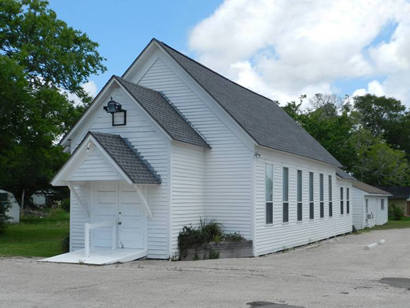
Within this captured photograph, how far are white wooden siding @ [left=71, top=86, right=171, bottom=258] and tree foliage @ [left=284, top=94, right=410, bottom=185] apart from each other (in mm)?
30996

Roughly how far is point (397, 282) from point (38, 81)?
835 inches

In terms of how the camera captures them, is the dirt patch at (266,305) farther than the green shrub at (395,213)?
No

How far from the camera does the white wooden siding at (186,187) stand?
16.4 m

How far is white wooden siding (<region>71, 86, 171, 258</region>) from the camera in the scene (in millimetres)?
16188

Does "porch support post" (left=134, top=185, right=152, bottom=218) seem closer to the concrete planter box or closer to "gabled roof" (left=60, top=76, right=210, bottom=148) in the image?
the concrete planter box

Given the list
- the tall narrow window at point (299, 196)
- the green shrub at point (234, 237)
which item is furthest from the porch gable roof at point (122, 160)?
the tall narrow window at point (299, 196)

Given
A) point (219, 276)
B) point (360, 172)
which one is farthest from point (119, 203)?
point (360, 172)

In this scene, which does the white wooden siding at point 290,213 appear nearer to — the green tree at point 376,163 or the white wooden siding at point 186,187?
the white wooden siding at point 186,187

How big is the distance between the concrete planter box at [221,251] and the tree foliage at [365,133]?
1176 inches

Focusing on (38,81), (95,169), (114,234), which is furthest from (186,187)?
(38,81)

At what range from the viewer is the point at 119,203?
16.7m

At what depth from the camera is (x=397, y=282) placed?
12.0m

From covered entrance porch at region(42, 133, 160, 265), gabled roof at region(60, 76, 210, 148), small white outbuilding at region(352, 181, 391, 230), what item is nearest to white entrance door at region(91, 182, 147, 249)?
covered entrance porch at region(42, 133, 160, 265)

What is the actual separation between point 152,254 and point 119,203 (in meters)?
1.89
